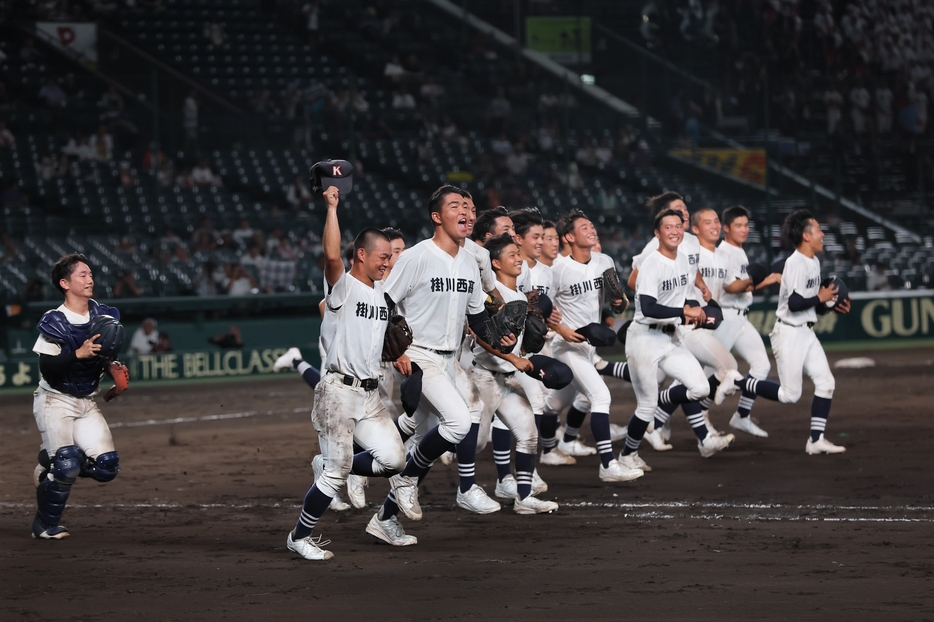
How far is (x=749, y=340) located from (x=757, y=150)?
12.6 metres

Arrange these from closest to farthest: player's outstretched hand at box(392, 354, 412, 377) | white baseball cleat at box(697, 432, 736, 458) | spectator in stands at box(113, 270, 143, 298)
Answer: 1. player's outstretched hand at box(392, 354, 412, 377)
2. white baseball cleat at box(697, 432, 736, 458)
3. spectator in stands at box(113, 270, 143, 298)

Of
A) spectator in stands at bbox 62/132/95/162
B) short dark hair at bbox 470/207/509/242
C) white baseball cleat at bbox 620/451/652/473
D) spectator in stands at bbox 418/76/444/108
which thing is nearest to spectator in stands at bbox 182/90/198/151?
spectator in stands at bbox 62/132/95/162

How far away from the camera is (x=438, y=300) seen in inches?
306

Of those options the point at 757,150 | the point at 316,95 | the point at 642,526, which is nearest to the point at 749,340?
the point at 642,526

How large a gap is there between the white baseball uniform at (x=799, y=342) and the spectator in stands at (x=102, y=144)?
1410 cm

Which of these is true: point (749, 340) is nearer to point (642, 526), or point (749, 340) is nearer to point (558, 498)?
point (558, 498)

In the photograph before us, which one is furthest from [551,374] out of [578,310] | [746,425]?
[746,425]

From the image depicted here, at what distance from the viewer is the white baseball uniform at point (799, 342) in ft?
34.5

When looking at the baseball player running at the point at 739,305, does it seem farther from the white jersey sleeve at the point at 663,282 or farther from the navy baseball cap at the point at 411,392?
the navy baseball cap at the point at 411,392

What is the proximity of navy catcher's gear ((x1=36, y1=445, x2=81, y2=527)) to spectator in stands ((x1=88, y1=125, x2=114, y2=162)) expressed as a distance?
14.3 m

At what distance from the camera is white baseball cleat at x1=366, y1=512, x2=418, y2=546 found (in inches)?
290

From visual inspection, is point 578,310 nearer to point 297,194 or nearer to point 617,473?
point 617,473

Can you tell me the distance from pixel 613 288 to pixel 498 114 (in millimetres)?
16428

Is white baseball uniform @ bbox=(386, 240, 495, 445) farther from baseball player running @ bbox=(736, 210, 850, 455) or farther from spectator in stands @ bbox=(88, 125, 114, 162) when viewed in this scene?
spectator in stands @ bbox=(88, 125, 114, 162)
